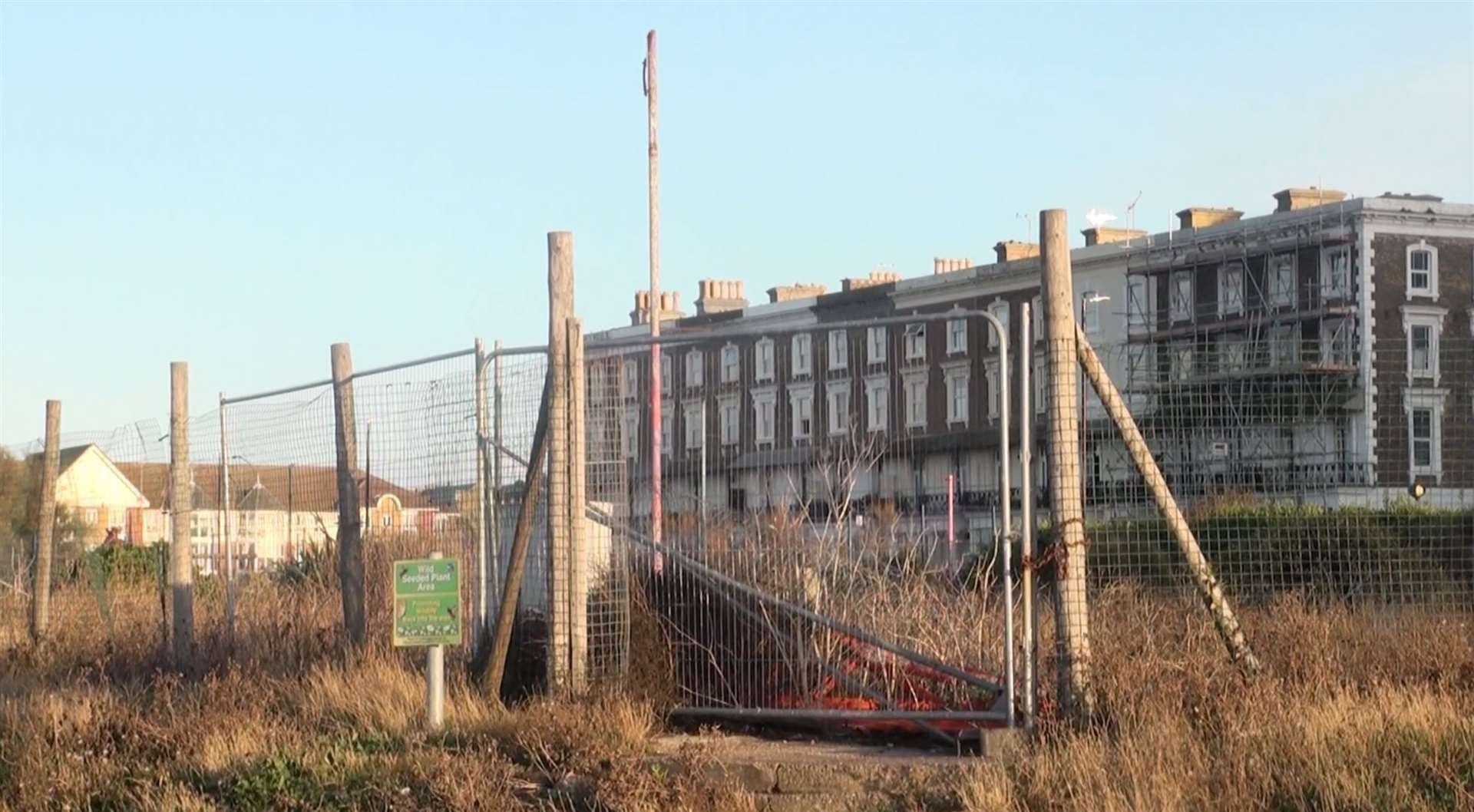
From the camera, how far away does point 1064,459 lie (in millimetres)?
10367

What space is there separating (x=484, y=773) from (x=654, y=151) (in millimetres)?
18047

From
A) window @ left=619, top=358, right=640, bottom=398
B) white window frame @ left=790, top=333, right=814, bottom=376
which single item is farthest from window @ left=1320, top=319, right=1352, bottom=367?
window @ left=619, top=358, right=640, bottom=398

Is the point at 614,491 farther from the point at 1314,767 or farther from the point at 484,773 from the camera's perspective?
the point at 1314,767

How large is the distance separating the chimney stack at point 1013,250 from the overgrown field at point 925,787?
54686mm

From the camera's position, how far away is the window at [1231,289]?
6056cm

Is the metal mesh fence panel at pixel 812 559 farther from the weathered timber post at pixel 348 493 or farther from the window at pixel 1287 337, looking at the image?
the window at pixel 1287 337

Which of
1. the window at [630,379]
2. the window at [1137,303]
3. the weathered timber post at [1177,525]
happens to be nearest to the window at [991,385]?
the window at [1137,303]

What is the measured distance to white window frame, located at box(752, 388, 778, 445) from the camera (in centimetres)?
1363

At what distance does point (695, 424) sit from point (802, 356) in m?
51.7

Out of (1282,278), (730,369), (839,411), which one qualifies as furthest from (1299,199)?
(839,411)

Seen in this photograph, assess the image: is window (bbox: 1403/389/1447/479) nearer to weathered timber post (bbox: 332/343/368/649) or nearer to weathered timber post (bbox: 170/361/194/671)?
weathered timber post (bbox: 332/343/368/649)

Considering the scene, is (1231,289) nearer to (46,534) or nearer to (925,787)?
(46,534)

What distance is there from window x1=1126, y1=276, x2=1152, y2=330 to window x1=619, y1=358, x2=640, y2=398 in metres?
52.2

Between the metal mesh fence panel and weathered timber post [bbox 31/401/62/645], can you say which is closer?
the metal mesh fence panel
